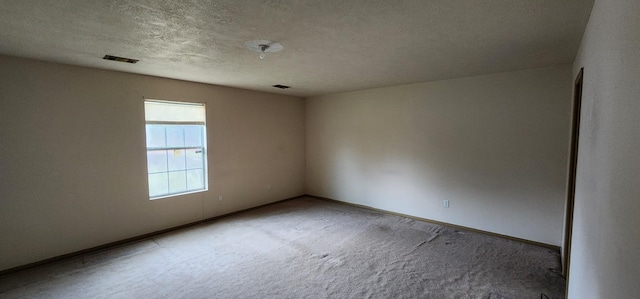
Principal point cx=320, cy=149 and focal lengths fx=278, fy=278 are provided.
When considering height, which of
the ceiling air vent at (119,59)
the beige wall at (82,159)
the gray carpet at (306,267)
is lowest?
the gray carpet at (306,267)

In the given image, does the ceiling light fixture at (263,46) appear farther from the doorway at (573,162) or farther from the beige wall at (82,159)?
the doorway at (573,162)

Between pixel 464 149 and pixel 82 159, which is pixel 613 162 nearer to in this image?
pixel 464 149

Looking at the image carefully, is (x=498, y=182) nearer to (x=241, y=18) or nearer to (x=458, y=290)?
(x=458, y=290)

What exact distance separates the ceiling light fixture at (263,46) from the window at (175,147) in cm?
233

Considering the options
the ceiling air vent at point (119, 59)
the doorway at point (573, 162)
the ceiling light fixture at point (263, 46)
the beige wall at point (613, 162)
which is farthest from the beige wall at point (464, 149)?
the ceiling air vent at point (119, 59)

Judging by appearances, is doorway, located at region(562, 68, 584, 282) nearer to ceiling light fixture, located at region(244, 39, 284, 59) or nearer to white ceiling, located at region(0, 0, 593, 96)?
white ceiling, located at region(0, 0, 593, 96)

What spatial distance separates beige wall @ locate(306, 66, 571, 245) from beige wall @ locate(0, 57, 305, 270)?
8.34 ft

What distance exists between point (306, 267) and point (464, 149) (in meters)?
2.98

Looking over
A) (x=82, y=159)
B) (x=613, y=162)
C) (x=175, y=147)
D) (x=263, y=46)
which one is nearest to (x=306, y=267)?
(x=263, y=46)

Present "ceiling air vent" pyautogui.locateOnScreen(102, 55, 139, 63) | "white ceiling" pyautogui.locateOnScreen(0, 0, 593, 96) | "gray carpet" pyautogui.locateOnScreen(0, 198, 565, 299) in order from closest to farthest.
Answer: "white ceiling" pyautogui.locateOnScreen(0, 0, 593, 96) → "gray carpet" pyautogui.locateOnScreen(0, 198, 565, 299) → "ceiling air vent" pyautogui.locateOnScreen(102, 55, 139, 63)

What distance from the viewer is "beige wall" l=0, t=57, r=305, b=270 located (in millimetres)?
3109

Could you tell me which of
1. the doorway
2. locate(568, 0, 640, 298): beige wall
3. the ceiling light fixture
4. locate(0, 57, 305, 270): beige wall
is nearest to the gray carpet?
locate(0, 57, 305, 270): beige wall

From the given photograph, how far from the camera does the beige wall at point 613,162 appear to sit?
87 centimetres

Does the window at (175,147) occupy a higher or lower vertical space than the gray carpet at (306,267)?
higher
